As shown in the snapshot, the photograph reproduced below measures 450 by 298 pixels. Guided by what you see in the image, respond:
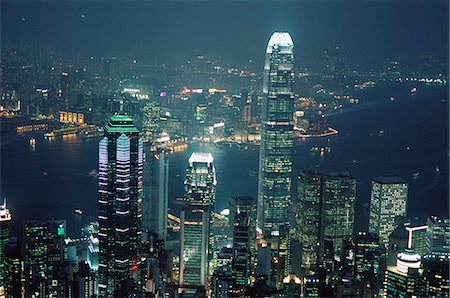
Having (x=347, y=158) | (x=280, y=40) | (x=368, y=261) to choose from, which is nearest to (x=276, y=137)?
(x=347, y=158)

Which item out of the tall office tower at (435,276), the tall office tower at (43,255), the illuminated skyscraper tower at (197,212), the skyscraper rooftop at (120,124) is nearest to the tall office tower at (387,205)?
the tall office tower at (435,276)

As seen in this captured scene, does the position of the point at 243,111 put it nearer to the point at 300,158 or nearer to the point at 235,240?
the point at 300,158

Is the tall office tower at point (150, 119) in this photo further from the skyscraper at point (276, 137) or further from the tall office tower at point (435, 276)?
the tall office tower at point (435, 276)

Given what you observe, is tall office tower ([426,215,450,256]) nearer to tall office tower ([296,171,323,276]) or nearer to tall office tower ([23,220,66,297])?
tall office tower ([296,171,323,276])

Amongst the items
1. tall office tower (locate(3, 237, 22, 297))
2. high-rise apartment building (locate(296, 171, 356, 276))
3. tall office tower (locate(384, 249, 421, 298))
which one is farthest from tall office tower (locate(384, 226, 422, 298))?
tall office tower (locate(3, 237, 22, 297))

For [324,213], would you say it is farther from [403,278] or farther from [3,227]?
[3,227]
